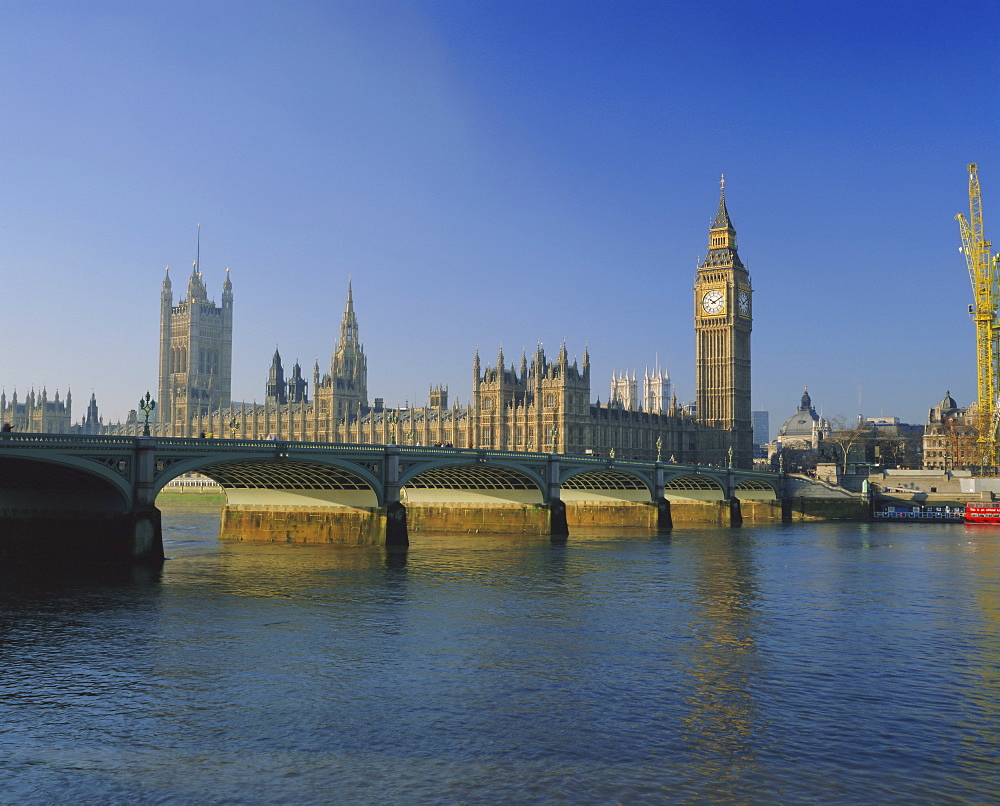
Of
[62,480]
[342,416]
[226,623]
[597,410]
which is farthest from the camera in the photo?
[342,416]

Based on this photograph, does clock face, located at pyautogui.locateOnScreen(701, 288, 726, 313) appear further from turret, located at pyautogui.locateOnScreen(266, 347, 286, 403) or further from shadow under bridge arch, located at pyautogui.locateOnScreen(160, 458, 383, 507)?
shadow under bridge arch, located at pyautogui.locateOnScreen(160, 458, 383, 507)

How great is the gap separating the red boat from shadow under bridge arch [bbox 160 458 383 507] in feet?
193

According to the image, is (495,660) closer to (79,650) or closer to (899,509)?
(79,650)

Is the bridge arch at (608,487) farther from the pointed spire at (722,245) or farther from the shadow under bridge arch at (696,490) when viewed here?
the pointed spire at (722,245)

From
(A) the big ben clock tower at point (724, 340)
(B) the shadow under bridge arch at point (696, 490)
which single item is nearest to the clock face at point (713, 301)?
(A) the big ben clock tower at point (724, 340)

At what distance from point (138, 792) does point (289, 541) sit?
48.1 metres

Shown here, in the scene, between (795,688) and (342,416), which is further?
(342,416)

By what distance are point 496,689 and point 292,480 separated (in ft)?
135

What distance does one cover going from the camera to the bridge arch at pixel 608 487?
3260 inches

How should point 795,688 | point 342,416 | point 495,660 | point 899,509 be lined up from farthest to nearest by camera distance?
point 342,416
point 899,509
point 495,660
point 795,688

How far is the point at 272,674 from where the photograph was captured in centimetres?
2503

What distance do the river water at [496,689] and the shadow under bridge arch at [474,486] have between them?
84.1ft

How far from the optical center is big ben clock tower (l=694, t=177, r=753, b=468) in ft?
516

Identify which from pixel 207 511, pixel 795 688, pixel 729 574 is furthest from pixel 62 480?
pixel 207 511
